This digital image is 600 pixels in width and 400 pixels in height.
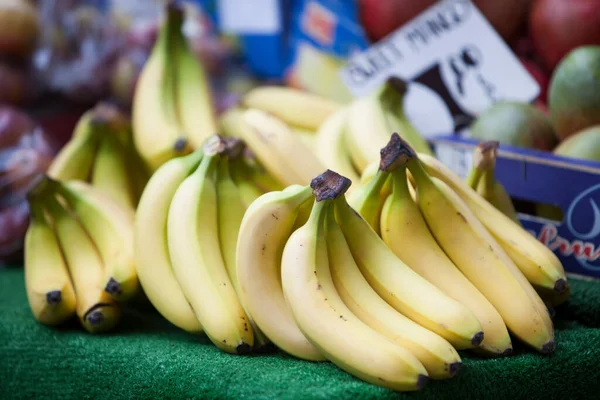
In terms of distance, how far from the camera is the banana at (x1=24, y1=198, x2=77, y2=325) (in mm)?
937

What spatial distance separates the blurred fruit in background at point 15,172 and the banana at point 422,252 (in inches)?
34.2

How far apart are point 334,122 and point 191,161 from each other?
35cm

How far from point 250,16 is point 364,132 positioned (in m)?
0.94

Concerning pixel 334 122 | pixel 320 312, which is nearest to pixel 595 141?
pixel 334 122

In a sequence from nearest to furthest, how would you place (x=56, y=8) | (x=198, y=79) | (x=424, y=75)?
1. (x=198, y=79)
2. (x=424, y=75)
3. (x=56, y=8)

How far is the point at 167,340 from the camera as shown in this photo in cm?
90

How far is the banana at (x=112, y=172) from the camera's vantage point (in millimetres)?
1225

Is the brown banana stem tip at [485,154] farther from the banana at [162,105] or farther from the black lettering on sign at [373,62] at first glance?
the black lettering on sign at [373,62]

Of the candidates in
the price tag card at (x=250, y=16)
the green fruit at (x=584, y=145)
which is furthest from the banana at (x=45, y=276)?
the price tag card at (x=250, y=16)

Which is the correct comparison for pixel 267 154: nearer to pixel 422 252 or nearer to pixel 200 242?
pixel 200 242

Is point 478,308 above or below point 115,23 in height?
below

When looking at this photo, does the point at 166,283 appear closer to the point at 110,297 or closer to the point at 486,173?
the point at 110,297

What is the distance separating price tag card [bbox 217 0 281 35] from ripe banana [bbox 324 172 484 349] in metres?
1.20

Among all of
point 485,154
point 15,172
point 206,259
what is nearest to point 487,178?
point 485,154
